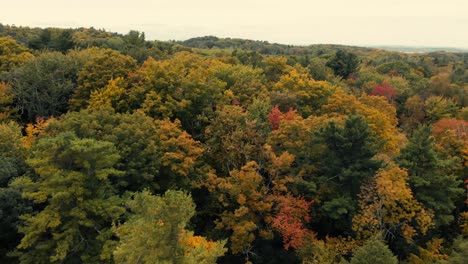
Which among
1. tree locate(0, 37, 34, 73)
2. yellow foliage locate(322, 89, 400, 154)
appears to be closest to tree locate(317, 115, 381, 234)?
yellow foliage locate(322, 89, 400, 154)

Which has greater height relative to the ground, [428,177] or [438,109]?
[438,109]

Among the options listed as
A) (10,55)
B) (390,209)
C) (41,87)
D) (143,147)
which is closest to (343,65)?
(390,209)

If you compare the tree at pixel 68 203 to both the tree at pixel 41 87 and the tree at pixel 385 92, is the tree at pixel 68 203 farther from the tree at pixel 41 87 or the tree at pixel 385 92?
the tree at pixel 385 92

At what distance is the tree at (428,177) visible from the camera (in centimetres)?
2747

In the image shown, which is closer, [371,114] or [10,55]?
[371,114]

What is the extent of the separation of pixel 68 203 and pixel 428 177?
23.9 metres

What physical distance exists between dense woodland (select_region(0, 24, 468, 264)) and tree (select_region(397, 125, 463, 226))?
10 centimetres

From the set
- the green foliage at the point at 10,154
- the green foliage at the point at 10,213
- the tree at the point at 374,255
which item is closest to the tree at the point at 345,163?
the tree at the point at 374,255

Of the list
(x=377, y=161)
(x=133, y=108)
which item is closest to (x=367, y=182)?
(x=377, y=161)

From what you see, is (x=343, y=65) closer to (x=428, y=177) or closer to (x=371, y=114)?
(x=371, y=114)

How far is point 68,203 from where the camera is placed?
70.3 ft

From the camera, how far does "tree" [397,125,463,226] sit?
27.5 meters

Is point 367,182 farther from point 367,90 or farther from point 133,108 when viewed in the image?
point 367,90

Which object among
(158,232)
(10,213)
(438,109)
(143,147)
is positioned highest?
(158,232)
